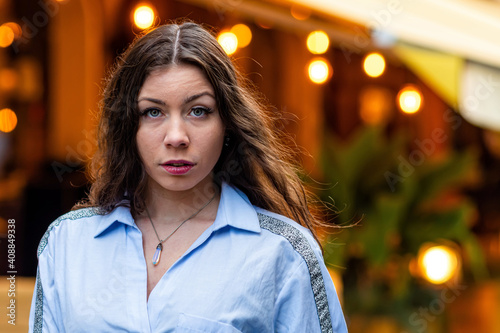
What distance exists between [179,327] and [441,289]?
603cm

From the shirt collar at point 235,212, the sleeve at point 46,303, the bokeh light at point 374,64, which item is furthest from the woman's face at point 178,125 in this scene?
the bokeh light at point 374,64

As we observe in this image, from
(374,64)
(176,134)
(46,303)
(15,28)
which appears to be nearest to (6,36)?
(15,28)

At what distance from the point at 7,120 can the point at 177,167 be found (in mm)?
5910

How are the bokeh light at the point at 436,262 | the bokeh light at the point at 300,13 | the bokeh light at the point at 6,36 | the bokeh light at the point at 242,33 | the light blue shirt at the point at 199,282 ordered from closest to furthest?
1. the light blue shirt at the point at 199,282
2. the bokeh light at the point at 300,13
3. the bokeh light at the point at 6,36
4. the bokeh light at the point at 436,262
5. the bokeh light at the point at 242,33

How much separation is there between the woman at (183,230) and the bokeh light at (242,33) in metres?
5.69

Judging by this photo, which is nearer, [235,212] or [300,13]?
[235,212]

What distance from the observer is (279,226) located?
1606 millimetres

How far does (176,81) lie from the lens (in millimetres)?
1543

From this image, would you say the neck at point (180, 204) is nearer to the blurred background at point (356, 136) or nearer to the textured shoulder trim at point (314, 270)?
the textured shoulder trim at point (314, 270)

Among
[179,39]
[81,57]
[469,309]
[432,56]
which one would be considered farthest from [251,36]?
[179,39]

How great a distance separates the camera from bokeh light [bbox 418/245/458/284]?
670cm

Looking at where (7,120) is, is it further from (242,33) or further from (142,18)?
(242,33)

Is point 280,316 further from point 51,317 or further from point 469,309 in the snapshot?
point 469,309

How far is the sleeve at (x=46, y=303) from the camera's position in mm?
Answer: 1604
